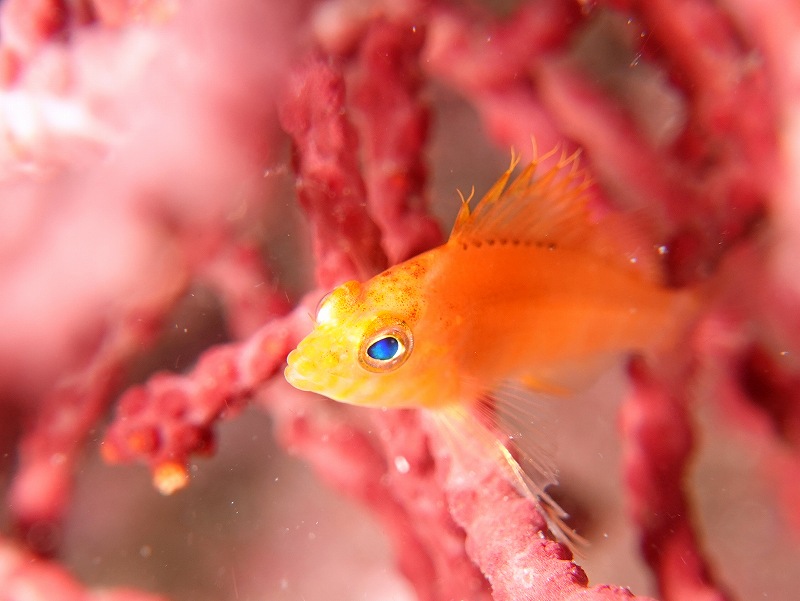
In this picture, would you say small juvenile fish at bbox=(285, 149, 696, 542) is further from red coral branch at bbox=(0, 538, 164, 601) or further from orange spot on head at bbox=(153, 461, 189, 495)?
red coral branch at bbox=(0, 538, 164, 601)

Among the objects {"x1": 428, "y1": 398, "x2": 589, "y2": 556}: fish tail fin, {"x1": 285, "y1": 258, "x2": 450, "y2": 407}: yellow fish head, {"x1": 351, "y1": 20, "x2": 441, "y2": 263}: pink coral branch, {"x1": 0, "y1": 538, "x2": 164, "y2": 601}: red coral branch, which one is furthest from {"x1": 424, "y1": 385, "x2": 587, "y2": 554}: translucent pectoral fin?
{"x1": 0, "y1": 538, "x2": 164, "y2": 601}: red coral branch

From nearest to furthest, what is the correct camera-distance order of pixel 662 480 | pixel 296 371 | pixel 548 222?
pixel 296 371 < pixel 548 222 < pixel 662 480


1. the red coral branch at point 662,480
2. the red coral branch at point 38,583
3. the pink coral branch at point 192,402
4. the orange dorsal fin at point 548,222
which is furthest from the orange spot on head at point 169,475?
the red coral branch at point 662,480

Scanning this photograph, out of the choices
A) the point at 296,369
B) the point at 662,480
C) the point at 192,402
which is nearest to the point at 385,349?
the point at 296,369

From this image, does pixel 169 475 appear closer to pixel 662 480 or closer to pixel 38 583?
pixel 38 583

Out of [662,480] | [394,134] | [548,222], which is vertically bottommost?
[662,480]

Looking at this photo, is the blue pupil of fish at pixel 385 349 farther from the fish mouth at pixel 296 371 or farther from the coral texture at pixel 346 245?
the coral texture at pixel 346 245

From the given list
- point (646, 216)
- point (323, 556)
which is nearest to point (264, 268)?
point (323, 556)
